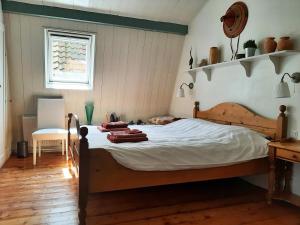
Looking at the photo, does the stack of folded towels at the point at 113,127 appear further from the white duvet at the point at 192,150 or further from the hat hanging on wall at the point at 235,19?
the hat hanging on wall at the point at 235,19

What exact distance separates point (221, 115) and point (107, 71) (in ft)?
7.02

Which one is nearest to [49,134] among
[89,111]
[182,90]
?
[89,111]

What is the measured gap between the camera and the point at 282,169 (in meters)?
2.73

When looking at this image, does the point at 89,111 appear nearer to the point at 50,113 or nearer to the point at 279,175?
the point at 50,113

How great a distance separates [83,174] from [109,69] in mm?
2752

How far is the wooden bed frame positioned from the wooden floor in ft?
0.98

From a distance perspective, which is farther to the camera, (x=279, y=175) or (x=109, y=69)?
(x=109, y=69)

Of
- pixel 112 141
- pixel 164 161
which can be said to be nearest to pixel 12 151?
pixel 112 141

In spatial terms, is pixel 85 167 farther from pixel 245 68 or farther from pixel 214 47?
pixel 214 47

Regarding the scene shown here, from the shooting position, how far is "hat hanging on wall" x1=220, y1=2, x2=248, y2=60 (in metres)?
3.26

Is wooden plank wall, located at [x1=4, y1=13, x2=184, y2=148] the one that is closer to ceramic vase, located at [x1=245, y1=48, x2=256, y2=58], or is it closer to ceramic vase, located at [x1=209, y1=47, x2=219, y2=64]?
ceramic vase, located at [x1=209, y1=47, x2=219, y2=64]

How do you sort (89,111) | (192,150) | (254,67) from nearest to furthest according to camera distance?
(192,150), (254,67), (89,111)

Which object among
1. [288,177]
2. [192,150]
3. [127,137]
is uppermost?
[127,137]

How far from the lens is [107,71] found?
14.7ft
